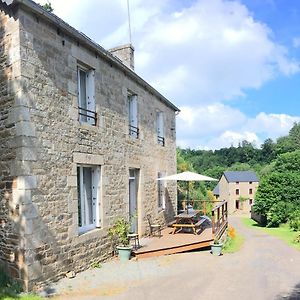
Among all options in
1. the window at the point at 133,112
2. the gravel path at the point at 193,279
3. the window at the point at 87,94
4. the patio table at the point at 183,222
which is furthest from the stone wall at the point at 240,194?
the window at the point at 87,94

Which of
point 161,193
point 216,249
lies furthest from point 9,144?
point 161,193

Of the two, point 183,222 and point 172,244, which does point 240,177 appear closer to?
point 183,222

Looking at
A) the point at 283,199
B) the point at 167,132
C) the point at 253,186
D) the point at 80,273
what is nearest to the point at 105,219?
the point at 80,273

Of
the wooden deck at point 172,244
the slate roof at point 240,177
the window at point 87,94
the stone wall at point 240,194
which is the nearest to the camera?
the window at point 87,94

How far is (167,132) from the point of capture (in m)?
17.7

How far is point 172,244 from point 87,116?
5.06 m

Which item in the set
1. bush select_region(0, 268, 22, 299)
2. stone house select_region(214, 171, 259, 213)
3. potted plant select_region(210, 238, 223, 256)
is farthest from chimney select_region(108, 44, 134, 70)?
stone house select_region(214, 171, 259, 213)

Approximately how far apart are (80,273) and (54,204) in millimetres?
2030

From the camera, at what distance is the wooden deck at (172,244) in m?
11.1

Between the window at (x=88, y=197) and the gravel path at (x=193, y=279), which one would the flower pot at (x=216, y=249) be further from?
the window at (x=88, y=197)

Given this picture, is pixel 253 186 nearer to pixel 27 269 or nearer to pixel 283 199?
pixel 283 199

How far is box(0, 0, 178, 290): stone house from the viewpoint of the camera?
7.52m

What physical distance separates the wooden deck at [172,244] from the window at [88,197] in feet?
5.97

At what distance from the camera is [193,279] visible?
27.9 ft
